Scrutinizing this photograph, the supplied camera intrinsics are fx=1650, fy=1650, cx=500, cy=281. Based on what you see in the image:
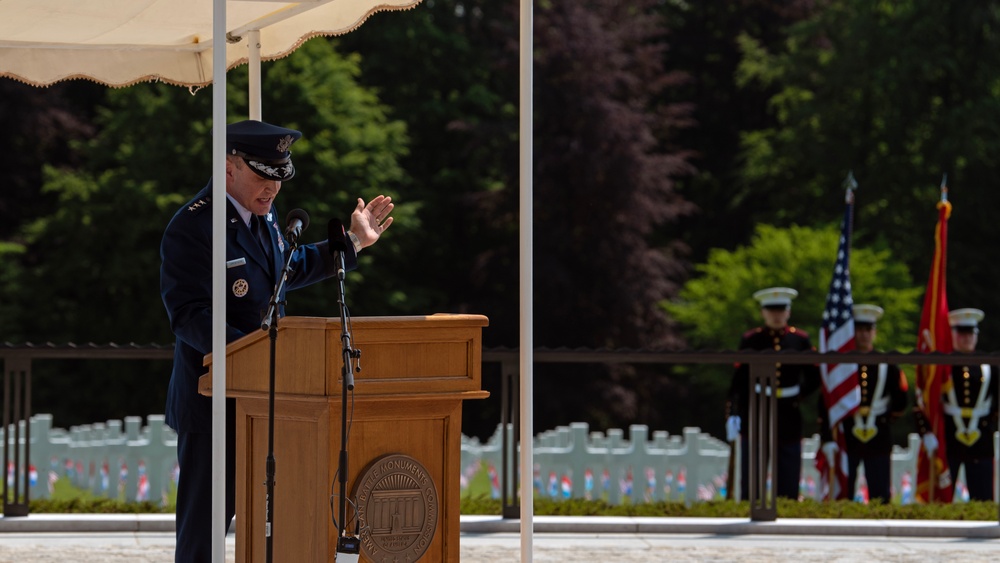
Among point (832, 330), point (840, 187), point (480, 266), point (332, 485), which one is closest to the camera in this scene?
point (332, 485)

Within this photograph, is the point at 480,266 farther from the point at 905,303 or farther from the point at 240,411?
the point at 240,411

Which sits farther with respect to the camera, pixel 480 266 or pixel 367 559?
pixel 480 266

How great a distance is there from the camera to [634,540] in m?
9.45

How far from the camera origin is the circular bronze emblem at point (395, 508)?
5125mm

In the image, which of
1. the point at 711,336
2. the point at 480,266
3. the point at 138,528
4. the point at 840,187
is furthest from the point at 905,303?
the point at 138,528

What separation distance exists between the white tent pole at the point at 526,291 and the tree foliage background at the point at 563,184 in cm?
2189

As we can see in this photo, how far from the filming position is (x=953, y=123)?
30.6 metres

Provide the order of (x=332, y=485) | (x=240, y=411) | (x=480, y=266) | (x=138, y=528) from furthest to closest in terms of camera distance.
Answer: (x=480, y=266) → (x=138, y=528) → (x=240, y=411) → (x=332, y=485)

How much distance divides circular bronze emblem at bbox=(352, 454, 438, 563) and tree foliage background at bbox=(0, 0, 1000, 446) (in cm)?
2265

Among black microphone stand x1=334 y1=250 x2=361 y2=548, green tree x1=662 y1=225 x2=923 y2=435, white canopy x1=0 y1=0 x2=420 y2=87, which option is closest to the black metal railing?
white canopy x1=0 y1=0 x2=420 y2=87

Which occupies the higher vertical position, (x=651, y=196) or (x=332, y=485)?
(x=651, y=196)

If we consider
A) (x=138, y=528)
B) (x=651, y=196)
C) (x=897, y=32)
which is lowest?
(x=138, y=528)

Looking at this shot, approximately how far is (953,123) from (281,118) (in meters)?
12.3

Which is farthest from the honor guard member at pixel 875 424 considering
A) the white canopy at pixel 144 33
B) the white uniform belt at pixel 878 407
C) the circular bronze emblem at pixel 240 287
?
the circular bronze emblem at pixel 240 287
